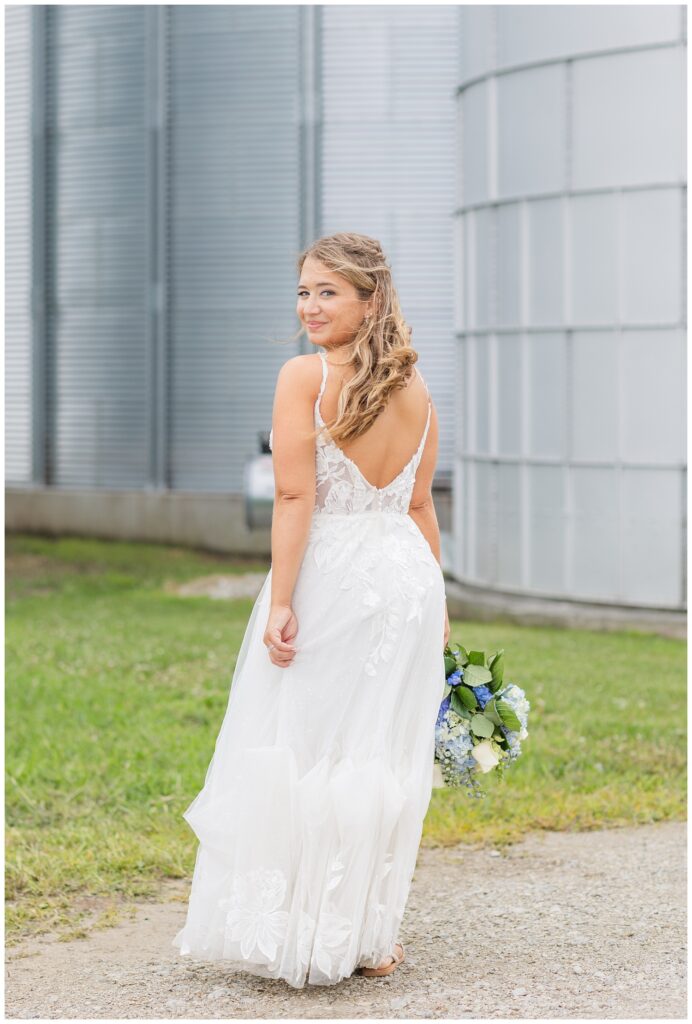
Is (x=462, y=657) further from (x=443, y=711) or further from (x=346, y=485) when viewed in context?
(x=346, y=485)

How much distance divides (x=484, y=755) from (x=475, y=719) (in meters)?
0.11

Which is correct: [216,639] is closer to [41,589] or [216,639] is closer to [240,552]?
[41,589]

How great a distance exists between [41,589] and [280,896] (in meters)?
9.96

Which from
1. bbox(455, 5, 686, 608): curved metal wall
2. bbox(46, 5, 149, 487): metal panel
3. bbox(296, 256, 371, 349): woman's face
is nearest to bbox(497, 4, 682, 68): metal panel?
bbox(455, 5, 686, 608): curved metal wall

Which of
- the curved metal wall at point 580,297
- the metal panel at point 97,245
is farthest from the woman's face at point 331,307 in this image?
the metal panel at point 97,245

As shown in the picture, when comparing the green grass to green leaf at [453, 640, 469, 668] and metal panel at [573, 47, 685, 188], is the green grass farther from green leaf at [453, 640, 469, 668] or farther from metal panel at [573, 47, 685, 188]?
metal panel at [573, 47, 685, 188]

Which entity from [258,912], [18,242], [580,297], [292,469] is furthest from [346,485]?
[18,242]

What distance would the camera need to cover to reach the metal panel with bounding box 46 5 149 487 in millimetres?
16672

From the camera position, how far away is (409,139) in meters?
15.6

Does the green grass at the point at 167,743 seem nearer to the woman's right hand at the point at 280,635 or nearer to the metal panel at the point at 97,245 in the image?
the woman's right hand at the point at 280,635

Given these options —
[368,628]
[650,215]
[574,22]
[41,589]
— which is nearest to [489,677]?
[368,628]

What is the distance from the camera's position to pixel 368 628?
13.4ft

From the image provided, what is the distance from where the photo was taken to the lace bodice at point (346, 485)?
4086 mm

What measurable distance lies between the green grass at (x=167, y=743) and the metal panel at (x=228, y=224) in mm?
4573
